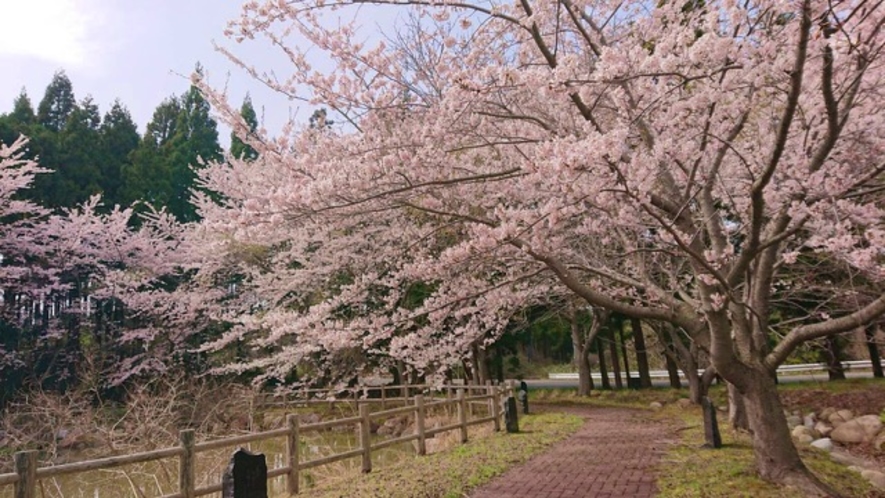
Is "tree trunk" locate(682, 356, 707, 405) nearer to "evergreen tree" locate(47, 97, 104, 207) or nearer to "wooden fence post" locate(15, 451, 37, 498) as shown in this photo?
"wooden fence post" locate(15, 451, 37, 498)

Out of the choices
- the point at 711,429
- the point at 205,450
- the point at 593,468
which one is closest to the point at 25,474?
the point at 205,450

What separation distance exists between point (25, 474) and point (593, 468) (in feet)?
21.5

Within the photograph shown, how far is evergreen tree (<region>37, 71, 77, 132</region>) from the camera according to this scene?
29.8 meters

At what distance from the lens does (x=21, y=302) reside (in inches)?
779

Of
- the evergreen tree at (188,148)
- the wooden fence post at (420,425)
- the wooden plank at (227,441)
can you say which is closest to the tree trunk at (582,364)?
the wooden fence post at (420,425)

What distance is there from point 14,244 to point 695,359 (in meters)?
22.4

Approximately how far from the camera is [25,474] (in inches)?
193

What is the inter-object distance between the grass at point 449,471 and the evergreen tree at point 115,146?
2435 centimetres

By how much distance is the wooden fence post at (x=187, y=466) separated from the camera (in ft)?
19.6

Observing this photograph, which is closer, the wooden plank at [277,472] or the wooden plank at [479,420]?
the wooden plank at [277,472]

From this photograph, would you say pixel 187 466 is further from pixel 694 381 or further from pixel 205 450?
pixel 694 381

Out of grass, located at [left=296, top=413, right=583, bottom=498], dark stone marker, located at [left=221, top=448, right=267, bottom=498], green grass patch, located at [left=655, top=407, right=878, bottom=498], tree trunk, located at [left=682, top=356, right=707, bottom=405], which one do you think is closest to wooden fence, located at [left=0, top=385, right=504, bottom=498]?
grass, located at [left=296, top=413, right=583, bottom=498]

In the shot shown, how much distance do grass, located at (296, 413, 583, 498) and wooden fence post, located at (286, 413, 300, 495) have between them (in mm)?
293

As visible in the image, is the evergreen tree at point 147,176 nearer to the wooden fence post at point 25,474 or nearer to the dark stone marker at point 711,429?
the wooden fence post at point 25,474
